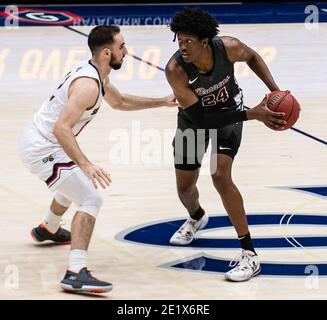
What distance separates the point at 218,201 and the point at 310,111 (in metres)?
3.96

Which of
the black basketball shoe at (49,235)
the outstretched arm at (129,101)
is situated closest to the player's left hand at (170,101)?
the outstretched arm at (129,101)

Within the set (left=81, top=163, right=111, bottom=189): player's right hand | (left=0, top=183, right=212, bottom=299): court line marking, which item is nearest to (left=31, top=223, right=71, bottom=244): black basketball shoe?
(left=0, top=183, right=212, bottom=299): court line marking

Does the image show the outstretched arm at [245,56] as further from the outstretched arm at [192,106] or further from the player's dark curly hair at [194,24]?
the outstretched arm at [192,106]

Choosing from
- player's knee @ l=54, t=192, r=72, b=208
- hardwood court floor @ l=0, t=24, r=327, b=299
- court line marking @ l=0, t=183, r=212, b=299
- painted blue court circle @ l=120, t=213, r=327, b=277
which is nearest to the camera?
court line marking @ l=0, t=183, r=212, b=299

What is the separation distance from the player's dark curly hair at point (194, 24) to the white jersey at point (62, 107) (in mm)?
658

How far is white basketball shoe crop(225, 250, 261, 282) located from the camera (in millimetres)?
7605

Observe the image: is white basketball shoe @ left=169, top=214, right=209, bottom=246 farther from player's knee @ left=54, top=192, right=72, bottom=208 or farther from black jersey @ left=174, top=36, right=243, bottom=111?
black jersey @ left=174, top=36, right=243, bottom=111

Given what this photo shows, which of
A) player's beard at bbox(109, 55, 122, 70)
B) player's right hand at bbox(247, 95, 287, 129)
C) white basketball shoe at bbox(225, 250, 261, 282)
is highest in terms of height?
player's beard at bbox(109, 55, 122, 70)

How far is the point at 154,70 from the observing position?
51.6ft

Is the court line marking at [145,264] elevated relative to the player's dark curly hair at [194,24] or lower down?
lower down

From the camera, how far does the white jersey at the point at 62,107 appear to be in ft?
24.9

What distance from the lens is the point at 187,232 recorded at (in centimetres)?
859

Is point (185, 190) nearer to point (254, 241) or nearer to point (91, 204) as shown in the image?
point (254, 241)
